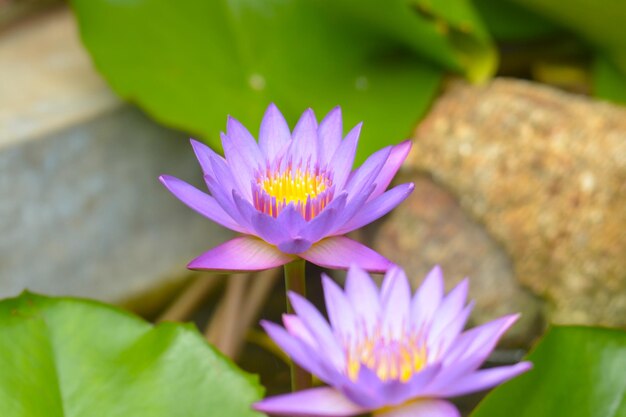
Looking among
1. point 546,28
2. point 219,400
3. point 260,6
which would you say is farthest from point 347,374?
point 546,28

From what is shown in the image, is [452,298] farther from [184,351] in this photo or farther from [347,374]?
[184,351]

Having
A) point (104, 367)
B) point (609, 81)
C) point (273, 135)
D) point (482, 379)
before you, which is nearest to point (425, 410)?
point (482, 379)

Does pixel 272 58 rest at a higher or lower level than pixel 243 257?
lower

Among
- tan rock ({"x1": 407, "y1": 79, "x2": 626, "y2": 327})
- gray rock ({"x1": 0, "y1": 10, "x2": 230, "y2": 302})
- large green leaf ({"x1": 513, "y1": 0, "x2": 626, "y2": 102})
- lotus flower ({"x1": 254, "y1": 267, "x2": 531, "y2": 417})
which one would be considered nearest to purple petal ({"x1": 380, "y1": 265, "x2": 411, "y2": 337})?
lotus flower ({"x1": 254, "y1": 267, "x2": 531, "y2": 417})

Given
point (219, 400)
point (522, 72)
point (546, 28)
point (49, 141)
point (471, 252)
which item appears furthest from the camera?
point (522, 72)

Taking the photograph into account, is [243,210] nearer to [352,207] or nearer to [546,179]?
[352,207]

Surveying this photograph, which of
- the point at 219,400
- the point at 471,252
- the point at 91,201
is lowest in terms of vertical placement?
the point at 91,201

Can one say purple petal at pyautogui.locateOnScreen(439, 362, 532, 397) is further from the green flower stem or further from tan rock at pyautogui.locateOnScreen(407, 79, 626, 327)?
tan rock at pyautogui.locateOnScreen(407, 79, 626, 327)
